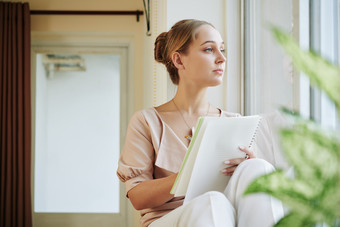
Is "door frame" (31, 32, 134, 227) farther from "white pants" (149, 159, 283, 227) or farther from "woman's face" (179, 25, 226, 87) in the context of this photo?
"white pants" (149, 159, 283, 227)

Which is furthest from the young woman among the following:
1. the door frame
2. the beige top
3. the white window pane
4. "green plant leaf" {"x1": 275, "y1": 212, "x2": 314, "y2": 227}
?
the white window pane

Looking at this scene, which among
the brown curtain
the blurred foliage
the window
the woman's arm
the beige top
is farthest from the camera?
the brown curtain

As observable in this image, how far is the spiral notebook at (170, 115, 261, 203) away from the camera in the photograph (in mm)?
1087

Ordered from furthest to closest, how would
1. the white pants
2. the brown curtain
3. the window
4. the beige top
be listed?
the brown curtain < the beige top < the window < the white pants

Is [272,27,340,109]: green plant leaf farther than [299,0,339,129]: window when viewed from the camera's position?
No

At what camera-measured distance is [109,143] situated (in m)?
3.44

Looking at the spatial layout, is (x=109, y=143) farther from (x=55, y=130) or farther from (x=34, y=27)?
(x=34, y=27)

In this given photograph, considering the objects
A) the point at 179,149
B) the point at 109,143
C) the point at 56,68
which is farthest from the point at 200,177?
the point at 56,68

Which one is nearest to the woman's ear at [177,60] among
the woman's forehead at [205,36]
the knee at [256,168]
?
the woman's forehead at [205,36]

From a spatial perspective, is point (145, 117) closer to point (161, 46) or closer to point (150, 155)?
point (150, 155)

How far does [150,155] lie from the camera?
154 cm

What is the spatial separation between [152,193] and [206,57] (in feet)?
1.78

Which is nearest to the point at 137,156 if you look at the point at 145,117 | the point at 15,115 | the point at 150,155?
the point at 150,155

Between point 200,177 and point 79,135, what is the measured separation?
2.43 metres
